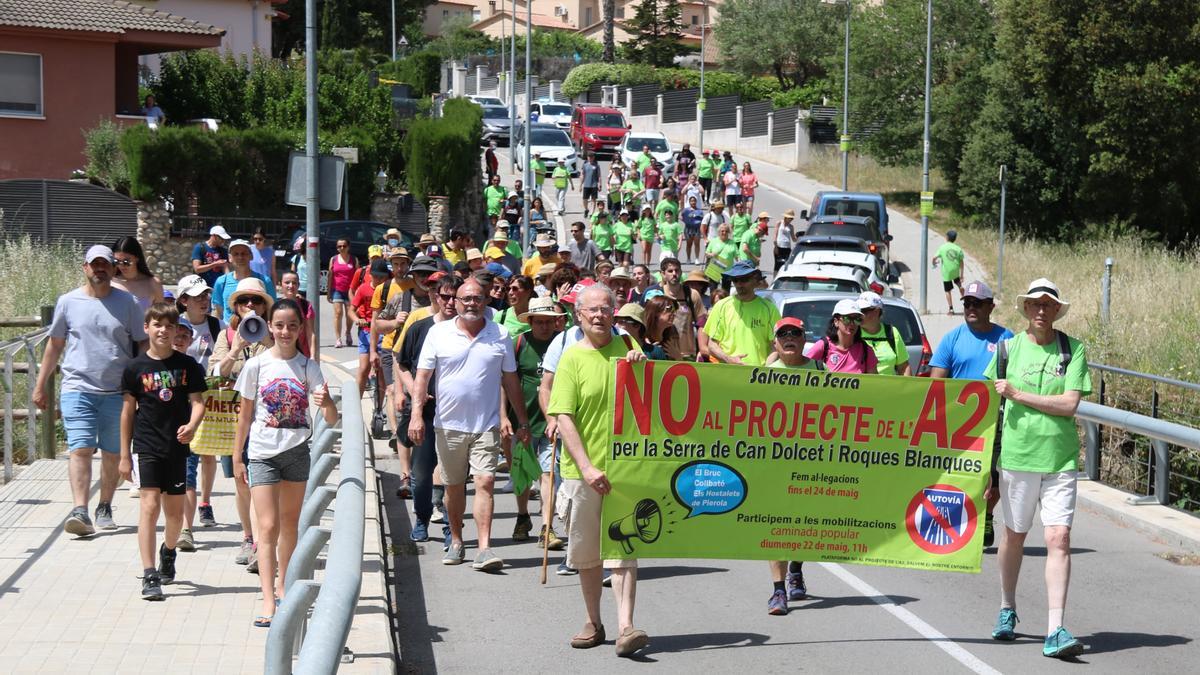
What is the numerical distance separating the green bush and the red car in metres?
17.1

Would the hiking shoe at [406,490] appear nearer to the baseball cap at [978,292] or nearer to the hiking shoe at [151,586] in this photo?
the hiking shoe at [151,586]

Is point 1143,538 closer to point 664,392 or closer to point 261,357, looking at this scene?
point 664,392

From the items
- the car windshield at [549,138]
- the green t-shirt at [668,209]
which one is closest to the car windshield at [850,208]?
the green t-shirt at [668,209]

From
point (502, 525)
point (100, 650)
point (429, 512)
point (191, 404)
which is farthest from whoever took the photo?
point (502, 525)

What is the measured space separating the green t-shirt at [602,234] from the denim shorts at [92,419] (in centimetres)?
2059

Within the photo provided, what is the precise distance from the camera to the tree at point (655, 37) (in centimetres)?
9169

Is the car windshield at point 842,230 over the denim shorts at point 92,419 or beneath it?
over

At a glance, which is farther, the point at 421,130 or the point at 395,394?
the point at 421,130

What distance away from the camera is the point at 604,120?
194ft

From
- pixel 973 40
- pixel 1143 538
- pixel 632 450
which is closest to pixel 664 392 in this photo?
pixel 632 450

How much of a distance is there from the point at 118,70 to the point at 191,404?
110ft

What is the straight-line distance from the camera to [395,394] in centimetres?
1230

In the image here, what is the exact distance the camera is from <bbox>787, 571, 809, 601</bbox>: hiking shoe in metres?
9.51

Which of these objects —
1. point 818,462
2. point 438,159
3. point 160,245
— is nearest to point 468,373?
point 818,462
